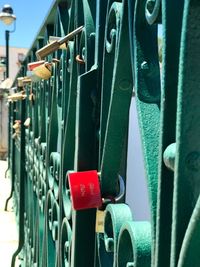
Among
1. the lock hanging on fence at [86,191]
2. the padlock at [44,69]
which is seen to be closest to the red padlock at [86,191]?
the lock hanging on fence at [86,191]

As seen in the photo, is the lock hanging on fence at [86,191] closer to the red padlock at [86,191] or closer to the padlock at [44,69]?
the red padlock at [86,191]

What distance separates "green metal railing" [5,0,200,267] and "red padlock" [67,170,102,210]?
1.0 inches

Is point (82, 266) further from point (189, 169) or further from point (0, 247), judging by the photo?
point (0, 247)

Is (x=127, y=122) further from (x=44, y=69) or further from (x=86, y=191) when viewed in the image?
(x=44, y=69)

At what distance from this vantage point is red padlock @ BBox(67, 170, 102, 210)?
987mm

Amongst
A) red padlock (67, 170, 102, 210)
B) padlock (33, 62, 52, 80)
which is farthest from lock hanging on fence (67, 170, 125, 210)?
padlock (33, 62, 52, 80)

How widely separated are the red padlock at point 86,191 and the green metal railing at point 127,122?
0.02m

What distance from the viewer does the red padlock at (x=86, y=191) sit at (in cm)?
99

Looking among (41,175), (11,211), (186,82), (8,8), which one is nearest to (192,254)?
(186,82)

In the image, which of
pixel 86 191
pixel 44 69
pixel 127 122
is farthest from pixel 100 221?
pixel 44 69

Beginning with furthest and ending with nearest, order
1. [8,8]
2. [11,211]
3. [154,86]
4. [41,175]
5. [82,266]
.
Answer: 1. [8,8]
2. [11,211]
3. [41,175]
4. [82,266]
5. [154,86]

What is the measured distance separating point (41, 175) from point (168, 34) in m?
1.61

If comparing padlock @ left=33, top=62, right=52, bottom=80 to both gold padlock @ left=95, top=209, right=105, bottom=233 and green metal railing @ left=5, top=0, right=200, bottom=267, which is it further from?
gold padlock @ left=95, top=209, right=105, bottom=233

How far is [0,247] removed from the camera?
4402mm
